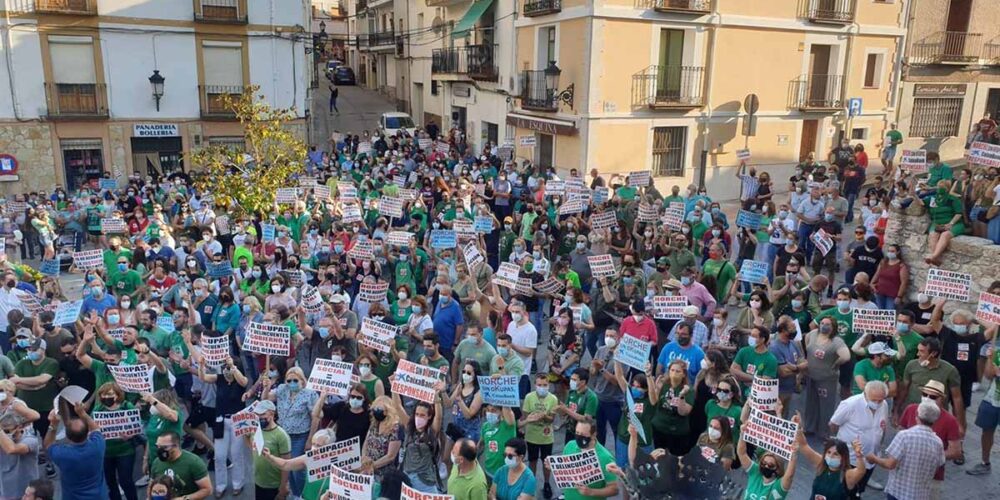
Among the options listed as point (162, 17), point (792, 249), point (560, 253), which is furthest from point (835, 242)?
point (162, 17)

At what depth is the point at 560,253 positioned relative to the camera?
13141 millimetres

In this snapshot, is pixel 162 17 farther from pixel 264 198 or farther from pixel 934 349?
pixel 934 349

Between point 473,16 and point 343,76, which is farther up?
point 473,16

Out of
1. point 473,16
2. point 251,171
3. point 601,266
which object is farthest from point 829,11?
point 251,171

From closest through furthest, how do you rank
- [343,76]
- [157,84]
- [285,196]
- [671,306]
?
[671,306]
[285,196]
[157,84]
[343,76]

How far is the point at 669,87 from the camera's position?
73.6 ft

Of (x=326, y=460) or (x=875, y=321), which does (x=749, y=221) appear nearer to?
(x=875, y=321)

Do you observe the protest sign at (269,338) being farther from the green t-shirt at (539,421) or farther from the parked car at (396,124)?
the parked car at (396,124)

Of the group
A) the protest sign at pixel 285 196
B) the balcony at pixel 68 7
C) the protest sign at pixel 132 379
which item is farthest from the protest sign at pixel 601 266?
the balcony at pixel 68 7

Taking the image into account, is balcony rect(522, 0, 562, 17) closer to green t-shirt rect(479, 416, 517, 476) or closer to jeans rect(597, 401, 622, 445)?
jeans rect(597, 401, 622, 445)

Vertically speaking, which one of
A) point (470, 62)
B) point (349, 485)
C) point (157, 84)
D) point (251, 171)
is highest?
point (470, 62)

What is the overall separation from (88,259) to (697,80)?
1713cm

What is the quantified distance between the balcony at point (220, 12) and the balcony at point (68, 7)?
10.0 ft

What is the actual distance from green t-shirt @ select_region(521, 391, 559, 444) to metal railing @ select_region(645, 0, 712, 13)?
16513 mm
